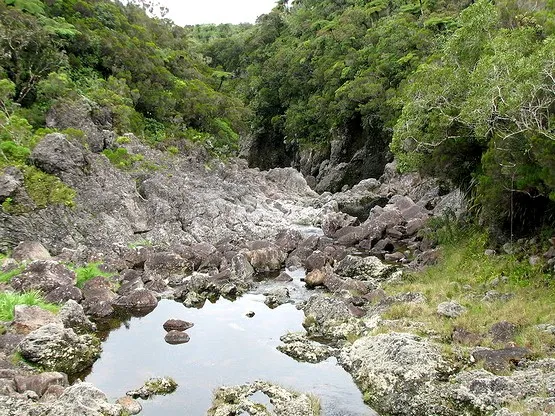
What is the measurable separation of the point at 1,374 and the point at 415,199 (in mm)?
37966

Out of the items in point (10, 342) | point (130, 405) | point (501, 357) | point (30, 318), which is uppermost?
point (501, 357)

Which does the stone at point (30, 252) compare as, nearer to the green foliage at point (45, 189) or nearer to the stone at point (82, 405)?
the green foliage at point (45, 189)

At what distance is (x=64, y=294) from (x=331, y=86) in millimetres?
56240

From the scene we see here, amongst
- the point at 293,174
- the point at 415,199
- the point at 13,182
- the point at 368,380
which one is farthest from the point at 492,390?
the point at 293,174

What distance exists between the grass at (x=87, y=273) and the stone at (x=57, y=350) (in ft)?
22.0

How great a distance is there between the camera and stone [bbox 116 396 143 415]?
44.4 feet

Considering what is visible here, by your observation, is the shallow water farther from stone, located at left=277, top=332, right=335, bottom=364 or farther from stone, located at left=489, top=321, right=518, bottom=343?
stone, located at left=489, top=321, right=518, bottom=343

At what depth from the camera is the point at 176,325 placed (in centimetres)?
1997

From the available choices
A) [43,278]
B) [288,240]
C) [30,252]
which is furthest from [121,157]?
[43,278]

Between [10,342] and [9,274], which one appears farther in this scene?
[9,274]

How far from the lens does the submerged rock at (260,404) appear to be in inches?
527

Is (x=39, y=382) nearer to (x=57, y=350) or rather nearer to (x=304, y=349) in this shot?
(x=57, y=350)

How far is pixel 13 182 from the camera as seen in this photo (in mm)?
28281

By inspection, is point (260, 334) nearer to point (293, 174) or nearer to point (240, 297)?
point (240, 297)
